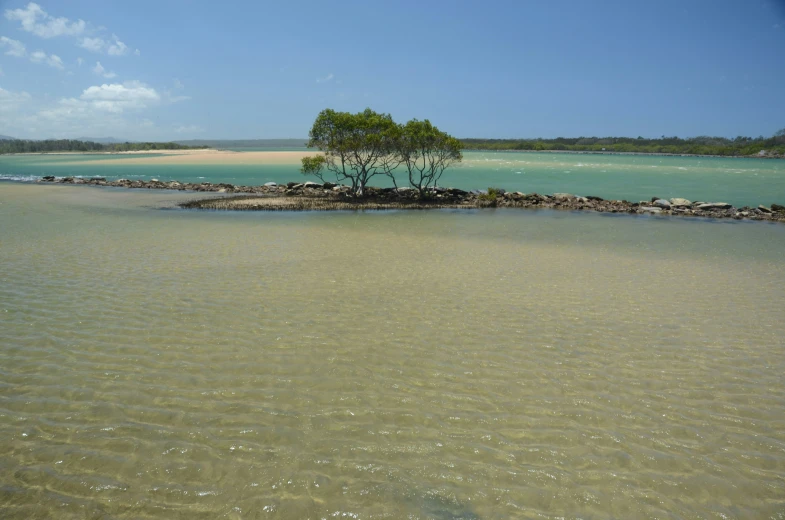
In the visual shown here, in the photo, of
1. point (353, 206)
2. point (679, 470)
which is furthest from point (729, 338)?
point (353, 206)

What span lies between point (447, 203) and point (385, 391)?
27.9 m

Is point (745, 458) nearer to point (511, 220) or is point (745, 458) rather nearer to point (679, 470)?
point (679, 470)

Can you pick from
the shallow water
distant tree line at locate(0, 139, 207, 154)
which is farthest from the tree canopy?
distant tree line at locate(0, 139, 207, 154)

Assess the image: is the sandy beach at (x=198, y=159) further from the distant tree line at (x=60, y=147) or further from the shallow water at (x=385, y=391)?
the shallow water at (x=385, y=391)

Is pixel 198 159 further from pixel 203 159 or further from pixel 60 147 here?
pixel 60 147

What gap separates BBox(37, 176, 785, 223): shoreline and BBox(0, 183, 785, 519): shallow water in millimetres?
17393

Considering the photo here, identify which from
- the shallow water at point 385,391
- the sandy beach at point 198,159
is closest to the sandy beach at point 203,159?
the sandy beach at point 198,159

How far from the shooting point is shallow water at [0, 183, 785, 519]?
14.2 ft

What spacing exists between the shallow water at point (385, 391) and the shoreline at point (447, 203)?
685 inches

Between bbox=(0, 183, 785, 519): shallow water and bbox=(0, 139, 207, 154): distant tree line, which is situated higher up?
bbox=(0, 139, 207, 154): distant tree line

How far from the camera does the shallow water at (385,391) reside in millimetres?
4332

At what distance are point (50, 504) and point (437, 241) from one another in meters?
15.8

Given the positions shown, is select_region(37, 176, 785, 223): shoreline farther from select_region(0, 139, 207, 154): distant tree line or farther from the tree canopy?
select_region(0, 139, 207, 154): distant tree line

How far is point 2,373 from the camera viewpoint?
638 cm
